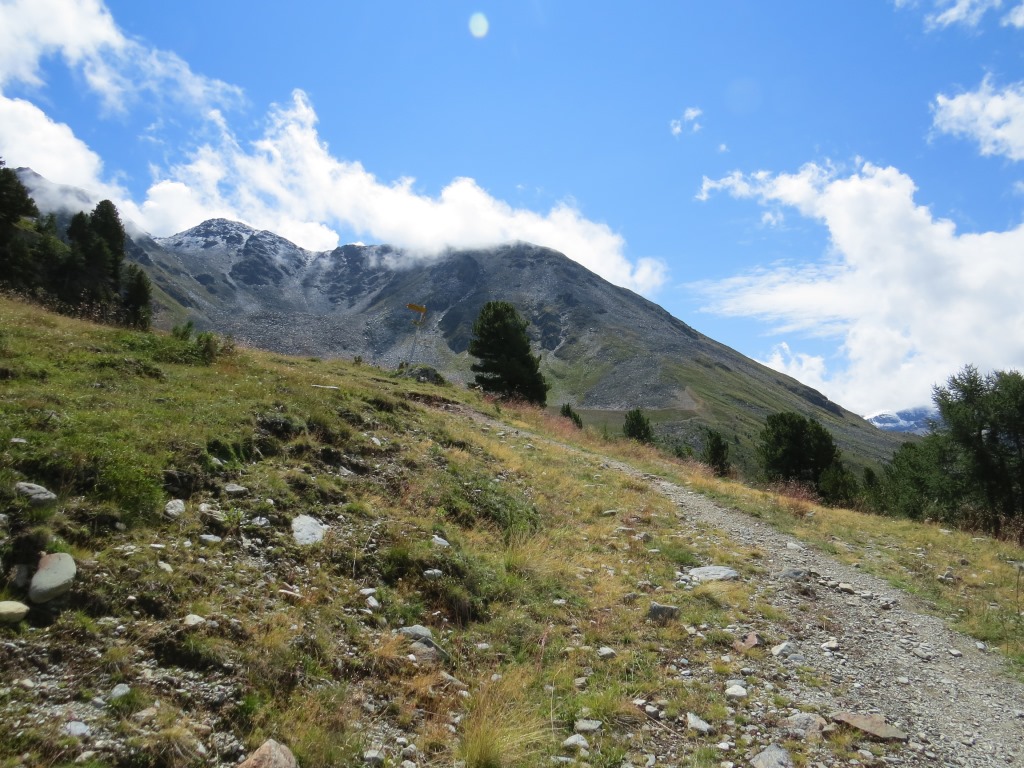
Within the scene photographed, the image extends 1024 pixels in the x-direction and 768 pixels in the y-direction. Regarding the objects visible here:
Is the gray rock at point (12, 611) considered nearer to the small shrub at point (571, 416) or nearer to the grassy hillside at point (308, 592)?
the grassy hillside at point (308, 592)

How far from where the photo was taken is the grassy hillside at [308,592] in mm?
4473

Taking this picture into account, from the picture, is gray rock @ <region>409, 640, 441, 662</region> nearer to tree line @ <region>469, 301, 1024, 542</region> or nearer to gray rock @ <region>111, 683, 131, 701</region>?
gray rock @ <region>111, 683, 131, 701</region>

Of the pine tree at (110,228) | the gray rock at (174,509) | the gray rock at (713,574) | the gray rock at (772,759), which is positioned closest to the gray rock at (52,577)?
the gray rock at (174,509)

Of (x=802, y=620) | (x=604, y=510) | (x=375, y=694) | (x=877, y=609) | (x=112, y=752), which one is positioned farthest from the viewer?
(x=604, y=510)

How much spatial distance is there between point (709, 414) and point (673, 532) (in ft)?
493

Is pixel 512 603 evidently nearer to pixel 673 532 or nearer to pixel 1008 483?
pixel 673 532

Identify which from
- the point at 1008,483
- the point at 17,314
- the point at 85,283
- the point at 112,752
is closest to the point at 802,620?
the point at 112,752

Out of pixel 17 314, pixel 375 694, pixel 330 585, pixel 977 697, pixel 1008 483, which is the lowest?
pixel 375 694

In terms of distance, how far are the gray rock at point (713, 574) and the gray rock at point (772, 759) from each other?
4835 mm

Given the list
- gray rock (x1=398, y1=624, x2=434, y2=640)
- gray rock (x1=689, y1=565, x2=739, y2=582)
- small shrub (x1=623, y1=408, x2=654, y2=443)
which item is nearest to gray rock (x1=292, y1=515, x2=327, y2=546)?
gray rock (x1=398, y1=624, x2=434, y2=640)

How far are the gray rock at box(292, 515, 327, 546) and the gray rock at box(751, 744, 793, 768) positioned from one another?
18.6 ft

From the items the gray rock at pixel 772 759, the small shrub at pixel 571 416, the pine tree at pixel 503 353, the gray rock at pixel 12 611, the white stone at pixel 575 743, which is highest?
the pine tree at pixel 503 353

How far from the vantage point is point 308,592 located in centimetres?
643

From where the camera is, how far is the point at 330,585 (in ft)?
22.2
